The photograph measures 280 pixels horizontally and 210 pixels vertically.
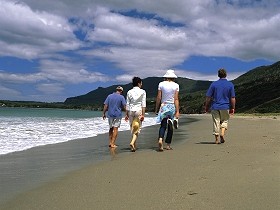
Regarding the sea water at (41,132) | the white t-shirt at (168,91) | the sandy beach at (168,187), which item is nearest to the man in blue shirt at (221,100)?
the white t-shirt at (168,91)

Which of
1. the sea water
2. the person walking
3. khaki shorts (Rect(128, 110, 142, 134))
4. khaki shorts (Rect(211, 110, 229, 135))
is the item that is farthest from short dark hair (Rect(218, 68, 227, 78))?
the sea water

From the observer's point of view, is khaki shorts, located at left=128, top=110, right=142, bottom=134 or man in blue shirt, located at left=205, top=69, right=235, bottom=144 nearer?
khaki shorts, located at left=128, top=110, right=142, bottom=134

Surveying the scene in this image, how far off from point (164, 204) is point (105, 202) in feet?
2.46

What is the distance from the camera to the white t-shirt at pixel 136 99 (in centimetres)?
1038

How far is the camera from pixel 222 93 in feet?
35.4

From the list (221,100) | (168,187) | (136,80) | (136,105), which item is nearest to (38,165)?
(136,105)

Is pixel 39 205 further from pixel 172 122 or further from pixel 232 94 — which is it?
pixel 232 94

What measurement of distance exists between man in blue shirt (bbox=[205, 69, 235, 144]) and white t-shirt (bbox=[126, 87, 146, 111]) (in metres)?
1.96

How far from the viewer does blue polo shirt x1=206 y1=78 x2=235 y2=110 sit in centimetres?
1076

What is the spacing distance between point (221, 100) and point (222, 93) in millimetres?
213

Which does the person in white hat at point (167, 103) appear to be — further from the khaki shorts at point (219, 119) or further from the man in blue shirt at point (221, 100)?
the khaki shorts at point (219, 119)

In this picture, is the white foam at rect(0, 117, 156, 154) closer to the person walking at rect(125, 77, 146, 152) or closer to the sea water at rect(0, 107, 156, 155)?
the sea water at rect(0, 107, 156, 155)

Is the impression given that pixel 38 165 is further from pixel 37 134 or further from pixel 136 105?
pixel 37 134

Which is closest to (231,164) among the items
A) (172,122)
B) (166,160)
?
(166,160)
